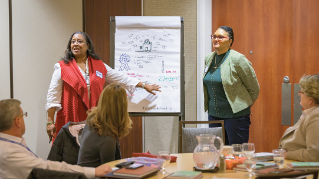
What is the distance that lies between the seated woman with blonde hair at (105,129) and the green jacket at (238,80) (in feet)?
4.47

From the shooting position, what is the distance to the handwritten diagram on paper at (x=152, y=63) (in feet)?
11.1

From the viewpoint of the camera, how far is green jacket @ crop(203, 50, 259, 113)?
2955 mm

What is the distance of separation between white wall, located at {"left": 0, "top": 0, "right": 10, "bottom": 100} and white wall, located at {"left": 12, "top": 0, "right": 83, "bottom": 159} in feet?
0.32

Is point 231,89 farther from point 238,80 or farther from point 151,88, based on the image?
point 151,88

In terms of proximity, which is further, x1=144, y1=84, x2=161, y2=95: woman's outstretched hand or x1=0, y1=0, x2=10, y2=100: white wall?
x1=144, y1=84, x2=161, y2=95: woman's outstretched hand

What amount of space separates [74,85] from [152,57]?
988 millimetres

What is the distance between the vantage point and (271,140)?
139 inches

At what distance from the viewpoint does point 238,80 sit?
3000mm

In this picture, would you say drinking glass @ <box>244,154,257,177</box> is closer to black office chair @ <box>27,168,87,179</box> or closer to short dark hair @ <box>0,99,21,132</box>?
black office chair @ <box>27,168,87,179</box>

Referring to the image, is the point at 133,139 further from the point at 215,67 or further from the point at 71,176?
the point at 71,176

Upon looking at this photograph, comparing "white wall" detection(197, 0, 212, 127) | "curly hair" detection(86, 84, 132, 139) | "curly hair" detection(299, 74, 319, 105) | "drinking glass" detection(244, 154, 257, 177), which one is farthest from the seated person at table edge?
"white wall" detection(197, 0, 212, 127)

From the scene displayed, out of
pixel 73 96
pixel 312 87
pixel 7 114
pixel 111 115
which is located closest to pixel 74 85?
pixel 73 96

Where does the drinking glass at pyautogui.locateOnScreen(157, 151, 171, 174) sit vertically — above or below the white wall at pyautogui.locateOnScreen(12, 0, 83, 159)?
below

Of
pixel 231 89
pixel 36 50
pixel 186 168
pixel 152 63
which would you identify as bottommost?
pixel 186 168
